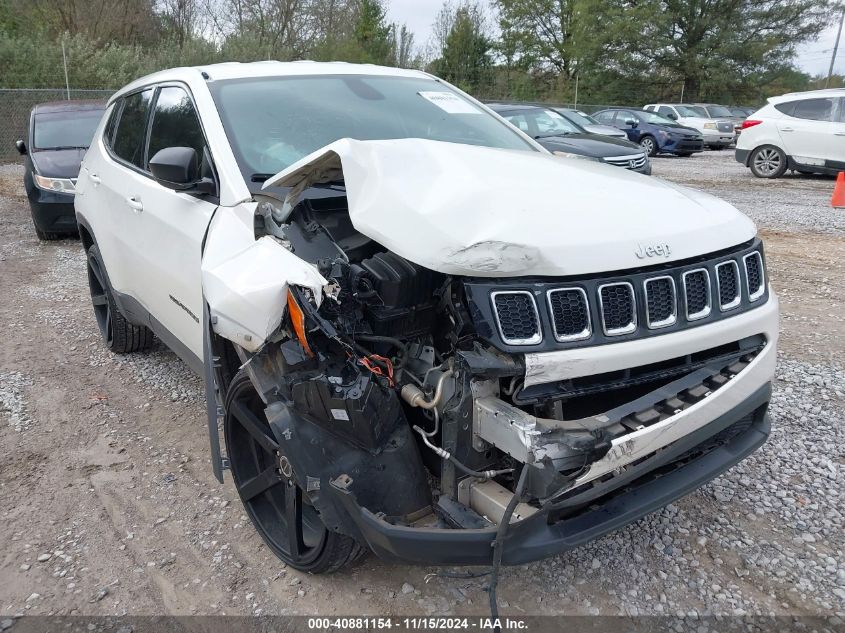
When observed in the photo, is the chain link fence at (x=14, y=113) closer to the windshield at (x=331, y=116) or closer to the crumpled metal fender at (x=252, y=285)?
the windshield at (x=331, y=116)

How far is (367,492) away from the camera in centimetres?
217

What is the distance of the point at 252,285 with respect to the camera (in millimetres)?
2203

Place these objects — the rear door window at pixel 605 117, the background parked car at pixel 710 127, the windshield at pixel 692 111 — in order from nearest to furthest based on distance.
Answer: the rear door window at pixel 605 117 → the background parked car at pixel 710 127 → the windshield at pixel 692 111

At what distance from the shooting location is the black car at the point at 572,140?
419 inches

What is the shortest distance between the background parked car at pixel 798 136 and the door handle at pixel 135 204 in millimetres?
13194

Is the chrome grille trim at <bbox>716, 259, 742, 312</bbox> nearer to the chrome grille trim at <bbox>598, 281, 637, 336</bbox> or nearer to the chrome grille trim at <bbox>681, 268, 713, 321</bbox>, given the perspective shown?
the chrome grille trim at <bbox>681, 268, 713, 321</bbox>

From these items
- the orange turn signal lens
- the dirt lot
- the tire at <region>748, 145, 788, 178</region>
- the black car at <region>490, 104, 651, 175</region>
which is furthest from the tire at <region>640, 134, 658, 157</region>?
the orange turn signal lens

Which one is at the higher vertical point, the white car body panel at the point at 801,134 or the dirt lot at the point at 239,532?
the white car body panel at the point at 801,134

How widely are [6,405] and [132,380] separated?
0.72 m

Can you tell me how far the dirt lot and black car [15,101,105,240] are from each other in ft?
14.4

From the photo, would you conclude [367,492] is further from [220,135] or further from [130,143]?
[130,143]

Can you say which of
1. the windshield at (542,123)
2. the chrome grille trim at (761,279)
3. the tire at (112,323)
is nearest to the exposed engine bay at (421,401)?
the chrome grille trim at (761,279)

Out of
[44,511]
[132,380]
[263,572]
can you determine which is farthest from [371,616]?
[132,380]

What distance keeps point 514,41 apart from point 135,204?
41922 millimetres
